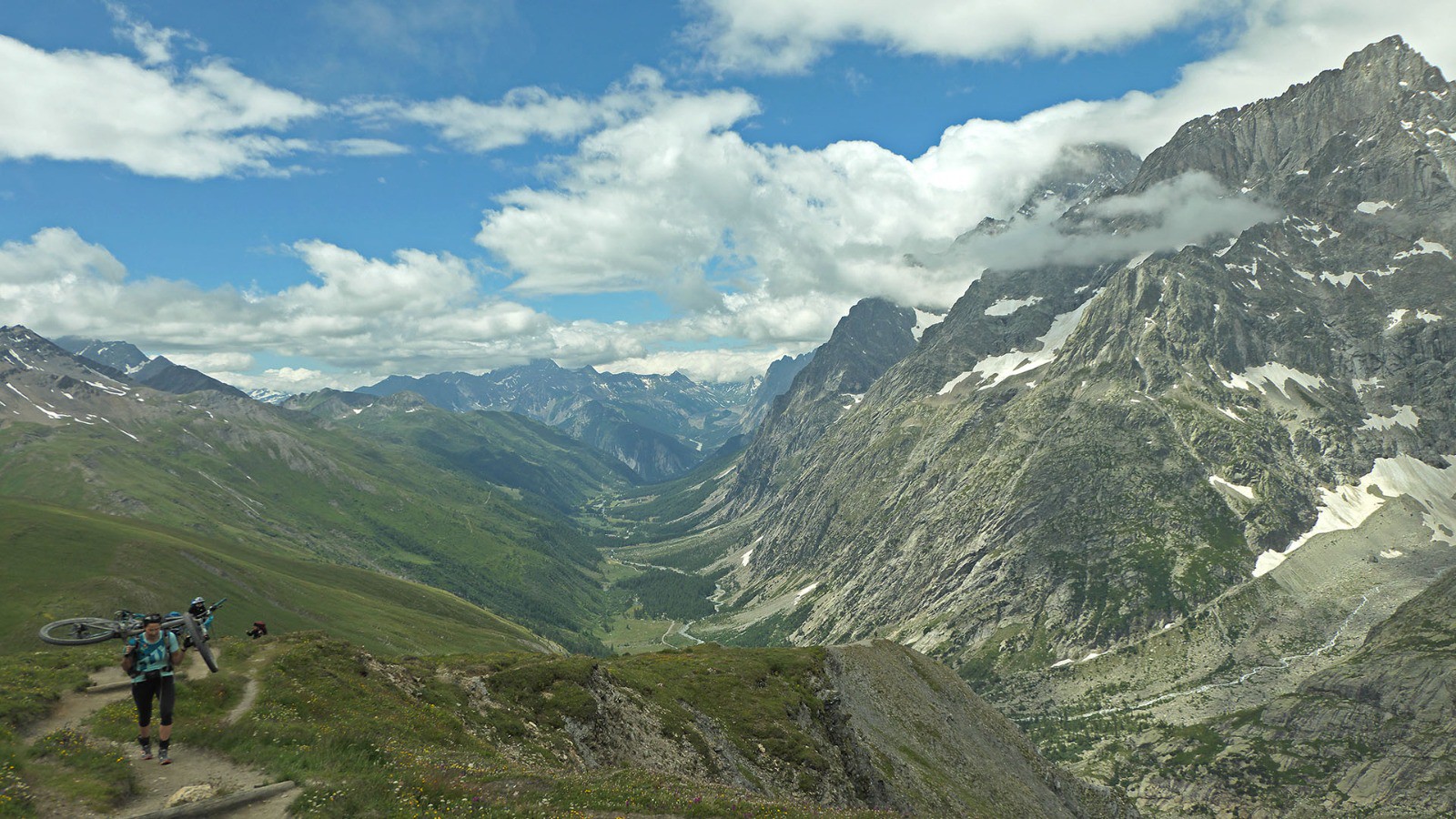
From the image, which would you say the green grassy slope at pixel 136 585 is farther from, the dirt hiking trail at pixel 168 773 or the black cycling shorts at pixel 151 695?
the black cycling shorts at pixel 151 695

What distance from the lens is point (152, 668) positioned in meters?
23.3

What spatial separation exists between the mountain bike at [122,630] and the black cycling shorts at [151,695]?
4.43 feet

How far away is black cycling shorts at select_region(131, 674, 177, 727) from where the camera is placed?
23469 millimetres

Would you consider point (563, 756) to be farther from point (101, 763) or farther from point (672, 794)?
point (101, 763)

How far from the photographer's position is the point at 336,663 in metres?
42.9

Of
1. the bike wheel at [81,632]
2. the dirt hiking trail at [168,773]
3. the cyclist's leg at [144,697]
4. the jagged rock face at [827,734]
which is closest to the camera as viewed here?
the dirt hiking trail at [168,773]

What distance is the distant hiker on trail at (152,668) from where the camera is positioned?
75.5 ft

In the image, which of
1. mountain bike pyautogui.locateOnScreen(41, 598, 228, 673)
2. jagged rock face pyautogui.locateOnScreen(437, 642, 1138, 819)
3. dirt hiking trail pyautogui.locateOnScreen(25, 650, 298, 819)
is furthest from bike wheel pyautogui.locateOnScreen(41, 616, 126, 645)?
jagged rock face pyautogui.locateOnScreen(437, 642, 1138, 819)

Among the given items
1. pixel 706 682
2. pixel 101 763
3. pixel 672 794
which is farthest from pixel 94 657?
pixel 706 682

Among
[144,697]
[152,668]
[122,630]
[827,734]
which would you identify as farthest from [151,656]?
[827,734]

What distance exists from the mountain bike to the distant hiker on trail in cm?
45

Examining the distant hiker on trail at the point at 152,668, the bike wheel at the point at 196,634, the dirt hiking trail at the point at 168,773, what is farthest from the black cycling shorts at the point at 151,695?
the dirt hiking trail at the point at 168,773

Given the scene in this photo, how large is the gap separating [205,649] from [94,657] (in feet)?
59.9

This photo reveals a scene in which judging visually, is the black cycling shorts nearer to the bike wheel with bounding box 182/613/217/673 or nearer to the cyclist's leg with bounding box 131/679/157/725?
the cyclist's leg with bounding box 131/679/157/725
